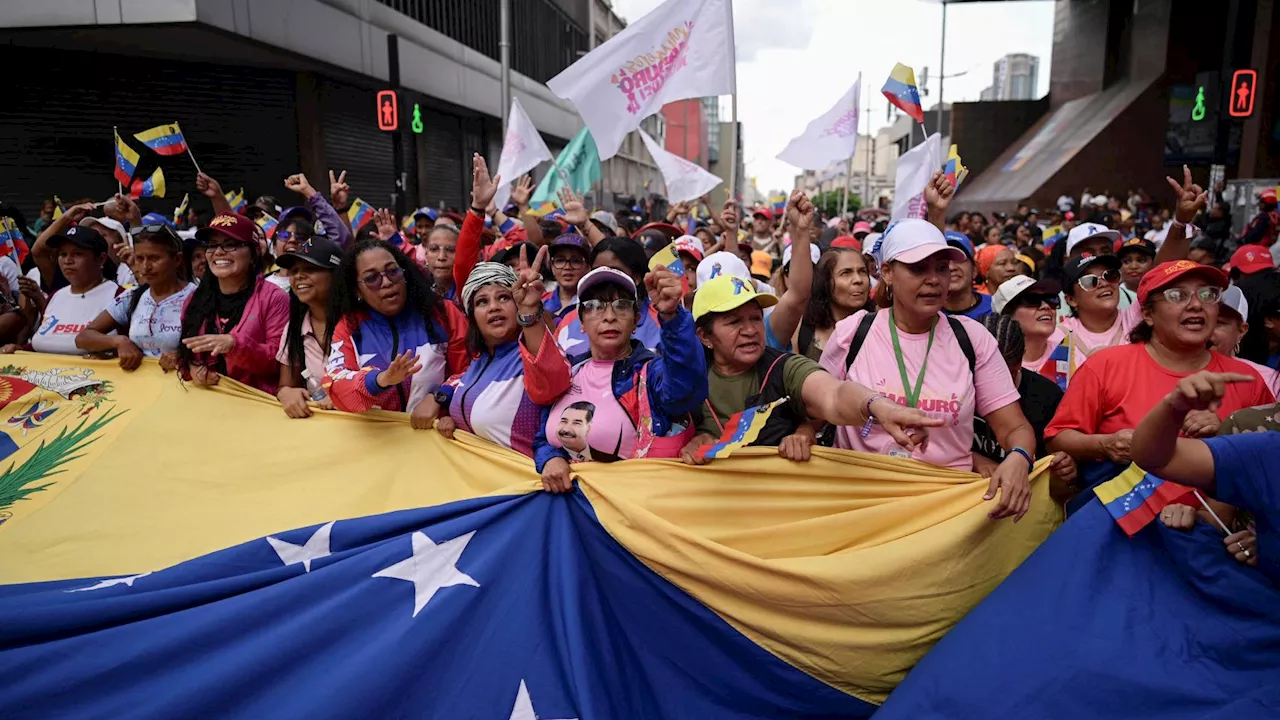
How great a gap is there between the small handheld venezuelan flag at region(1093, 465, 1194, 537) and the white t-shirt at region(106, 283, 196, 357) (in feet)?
14.7

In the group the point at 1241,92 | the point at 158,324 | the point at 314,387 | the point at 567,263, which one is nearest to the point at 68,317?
the point at 158,324

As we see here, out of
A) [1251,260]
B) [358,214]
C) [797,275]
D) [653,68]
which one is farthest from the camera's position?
[358,214]

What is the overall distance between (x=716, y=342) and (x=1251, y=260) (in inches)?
210

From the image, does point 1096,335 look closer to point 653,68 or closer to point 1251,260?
point 1251,260

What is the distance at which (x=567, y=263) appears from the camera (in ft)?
16.4

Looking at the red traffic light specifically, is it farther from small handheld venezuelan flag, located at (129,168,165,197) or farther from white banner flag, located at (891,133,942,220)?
white banner flag, located at (891,133,942,220)

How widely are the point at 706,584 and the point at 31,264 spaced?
871 cm

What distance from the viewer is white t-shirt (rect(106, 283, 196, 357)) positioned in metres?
4.61

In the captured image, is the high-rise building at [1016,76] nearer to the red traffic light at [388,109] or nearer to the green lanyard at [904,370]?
the red traffic light at [388,109]

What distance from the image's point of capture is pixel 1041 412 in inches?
134

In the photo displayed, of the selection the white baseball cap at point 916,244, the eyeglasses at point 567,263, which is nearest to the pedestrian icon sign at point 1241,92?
the eyeglasses at point 567,263

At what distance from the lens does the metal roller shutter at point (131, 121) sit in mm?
13555

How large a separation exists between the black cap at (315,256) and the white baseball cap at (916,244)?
258cm

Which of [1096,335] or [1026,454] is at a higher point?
[1096,335]
